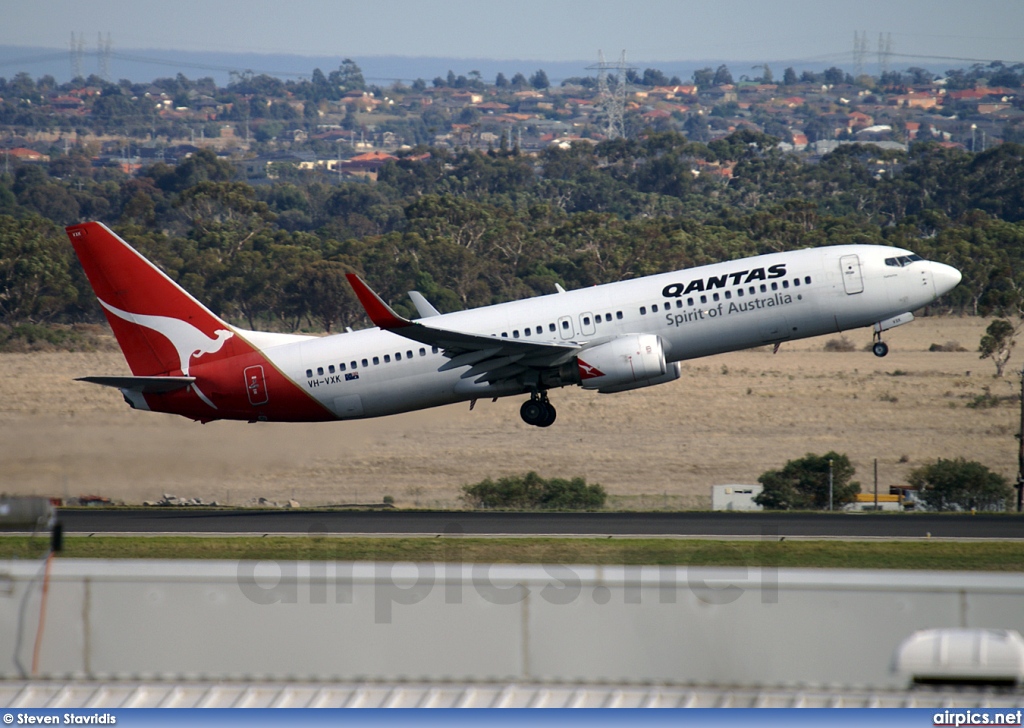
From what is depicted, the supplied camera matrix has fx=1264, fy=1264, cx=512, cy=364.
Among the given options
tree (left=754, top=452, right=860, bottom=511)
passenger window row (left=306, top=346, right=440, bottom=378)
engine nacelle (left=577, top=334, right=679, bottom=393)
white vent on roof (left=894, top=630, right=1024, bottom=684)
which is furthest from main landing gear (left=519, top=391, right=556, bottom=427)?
white vent on roof (left=894, top=630, right=1024, bottom=684)

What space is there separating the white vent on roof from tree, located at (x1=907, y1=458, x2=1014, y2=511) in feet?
107

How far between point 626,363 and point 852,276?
6.89 m

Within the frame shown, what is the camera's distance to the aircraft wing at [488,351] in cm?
3477

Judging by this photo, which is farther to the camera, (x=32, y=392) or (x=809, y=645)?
(x=32, y=392)

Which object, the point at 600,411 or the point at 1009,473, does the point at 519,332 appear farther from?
the point at 600,411

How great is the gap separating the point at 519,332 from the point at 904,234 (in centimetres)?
8776

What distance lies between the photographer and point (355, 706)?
42.4ft

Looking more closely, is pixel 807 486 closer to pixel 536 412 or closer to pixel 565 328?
pixel 536 412

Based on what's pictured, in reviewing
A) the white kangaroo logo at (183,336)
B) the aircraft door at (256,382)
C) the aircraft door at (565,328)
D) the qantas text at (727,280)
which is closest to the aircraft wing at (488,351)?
the aircraft door at (565,328)

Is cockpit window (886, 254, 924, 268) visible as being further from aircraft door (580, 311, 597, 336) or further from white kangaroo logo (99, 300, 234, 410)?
white kangaroo logo (99, 300, 234, 410)

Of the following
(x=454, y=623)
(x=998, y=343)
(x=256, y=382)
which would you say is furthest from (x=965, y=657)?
(x=998, y=343)

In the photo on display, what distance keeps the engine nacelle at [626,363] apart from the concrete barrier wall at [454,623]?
21.1 metres

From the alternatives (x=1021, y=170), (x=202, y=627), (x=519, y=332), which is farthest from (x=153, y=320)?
(x=1021, y=170)

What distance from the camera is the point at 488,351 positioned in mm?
36156
